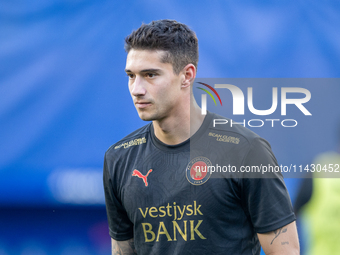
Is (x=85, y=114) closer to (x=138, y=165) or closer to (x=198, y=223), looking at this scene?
(x=138, y=165)

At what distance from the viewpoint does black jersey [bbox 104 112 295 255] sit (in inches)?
60.5

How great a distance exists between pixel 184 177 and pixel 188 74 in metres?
0.50

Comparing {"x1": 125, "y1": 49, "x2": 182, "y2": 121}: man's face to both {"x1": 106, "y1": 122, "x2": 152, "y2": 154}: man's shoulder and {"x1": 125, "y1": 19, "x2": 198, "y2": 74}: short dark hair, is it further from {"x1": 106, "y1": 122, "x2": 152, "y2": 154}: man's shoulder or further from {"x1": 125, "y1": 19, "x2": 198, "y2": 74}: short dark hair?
{"x1": 106, "y1": 122, "x2": 152, "y2": 154}: man's shoulder

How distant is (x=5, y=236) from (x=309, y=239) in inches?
94.9

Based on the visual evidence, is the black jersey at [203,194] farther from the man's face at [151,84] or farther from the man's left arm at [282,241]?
the man's face at [151,84]

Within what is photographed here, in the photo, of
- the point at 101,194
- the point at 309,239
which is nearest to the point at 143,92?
the point at 101,194

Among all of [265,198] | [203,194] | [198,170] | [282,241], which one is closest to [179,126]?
[198,170]

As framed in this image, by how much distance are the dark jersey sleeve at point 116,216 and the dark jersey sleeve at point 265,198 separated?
0.68 metres

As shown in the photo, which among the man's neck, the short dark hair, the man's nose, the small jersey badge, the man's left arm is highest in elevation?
the short dark hair

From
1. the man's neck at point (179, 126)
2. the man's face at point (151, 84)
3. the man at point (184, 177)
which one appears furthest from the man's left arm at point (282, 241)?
the man's face at point (151, 84)

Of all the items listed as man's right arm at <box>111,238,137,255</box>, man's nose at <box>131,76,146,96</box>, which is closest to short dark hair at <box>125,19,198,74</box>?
man's nose at <box>131,76,146,96</box>

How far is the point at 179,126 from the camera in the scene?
67.2 inches

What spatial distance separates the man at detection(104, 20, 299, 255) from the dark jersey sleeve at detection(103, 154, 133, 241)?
3cm

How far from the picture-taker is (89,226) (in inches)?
108
